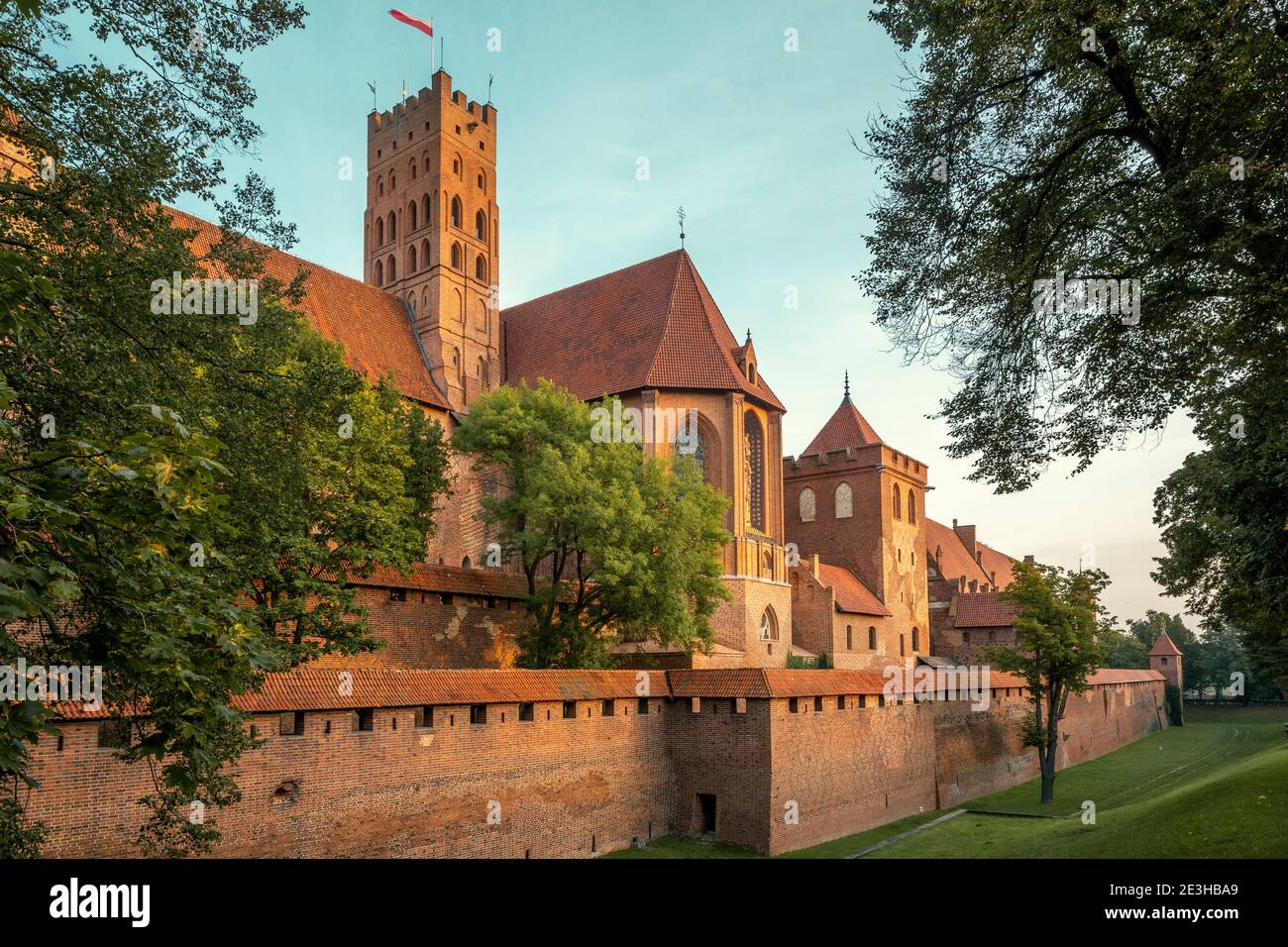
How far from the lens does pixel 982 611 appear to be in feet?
147

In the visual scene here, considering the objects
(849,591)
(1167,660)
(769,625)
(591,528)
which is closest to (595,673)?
(591,528)

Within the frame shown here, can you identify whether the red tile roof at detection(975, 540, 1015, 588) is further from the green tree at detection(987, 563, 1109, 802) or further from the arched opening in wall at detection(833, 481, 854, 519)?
the green tree at detection(987, 563, 1109, 802)

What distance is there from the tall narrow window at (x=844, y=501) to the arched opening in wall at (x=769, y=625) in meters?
11.2

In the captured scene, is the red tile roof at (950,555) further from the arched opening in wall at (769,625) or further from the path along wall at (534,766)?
the path along wall at (534,766)

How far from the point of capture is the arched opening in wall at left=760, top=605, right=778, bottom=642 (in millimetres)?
32094

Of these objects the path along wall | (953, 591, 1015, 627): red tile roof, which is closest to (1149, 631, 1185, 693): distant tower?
(953, 591, 1015, 627): red tile roof

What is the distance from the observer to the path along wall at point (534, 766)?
12.1m

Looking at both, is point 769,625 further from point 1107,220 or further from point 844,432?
point 1107,220

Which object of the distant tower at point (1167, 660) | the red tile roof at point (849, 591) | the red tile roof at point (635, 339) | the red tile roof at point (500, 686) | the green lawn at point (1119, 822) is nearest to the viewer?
the green lawn at point (1119, 822)

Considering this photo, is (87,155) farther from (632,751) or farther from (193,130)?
(632,751)

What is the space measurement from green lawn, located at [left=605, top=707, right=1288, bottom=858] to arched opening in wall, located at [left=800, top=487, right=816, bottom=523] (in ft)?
46.6

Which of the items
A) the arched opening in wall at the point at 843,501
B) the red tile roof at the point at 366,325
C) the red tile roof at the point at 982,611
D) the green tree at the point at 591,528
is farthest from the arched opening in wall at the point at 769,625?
the red tile roof at the point at 982,611
